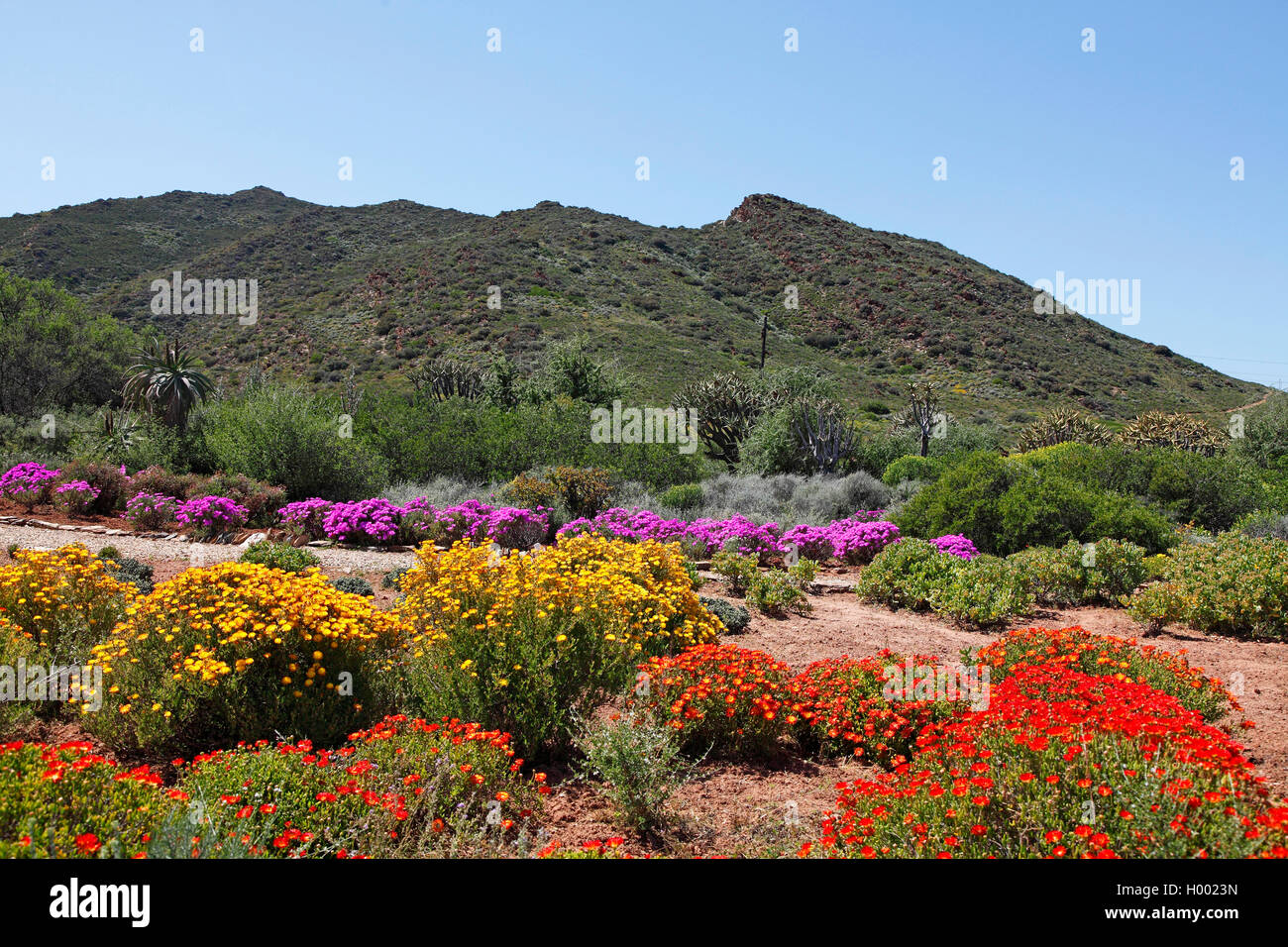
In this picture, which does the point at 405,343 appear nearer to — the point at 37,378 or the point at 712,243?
the point at 37,378

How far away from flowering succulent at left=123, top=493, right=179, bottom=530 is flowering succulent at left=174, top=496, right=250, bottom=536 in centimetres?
35

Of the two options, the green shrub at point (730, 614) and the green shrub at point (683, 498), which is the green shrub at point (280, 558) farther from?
the green shrub at point (683, 498)

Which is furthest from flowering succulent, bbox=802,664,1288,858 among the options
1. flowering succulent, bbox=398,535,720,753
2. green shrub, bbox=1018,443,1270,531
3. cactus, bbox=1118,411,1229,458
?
cactus, bbox=1118,411,1229,458

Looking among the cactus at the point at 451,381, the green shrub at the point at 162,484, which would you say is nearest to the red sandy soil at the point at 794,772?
the green shrub at the point at 162,484

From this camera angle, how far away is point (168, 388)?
53.4 feet

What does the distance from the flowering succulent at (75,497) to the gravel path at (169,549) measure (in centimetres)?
125

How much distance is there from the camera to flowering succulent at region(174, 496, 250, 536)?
38.9 ft

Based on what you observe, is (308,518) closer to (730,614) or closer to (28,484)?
(28,484)

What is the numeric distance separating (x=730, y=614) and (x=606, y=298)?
122ft

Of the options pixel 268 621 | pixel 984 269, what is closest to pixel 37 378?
pixel 268 621

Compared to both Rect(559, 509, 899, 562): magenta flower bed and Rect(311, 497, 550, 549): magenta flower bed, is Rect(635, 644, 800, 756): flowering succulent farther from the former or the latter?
Rect(311, 497, 550, 549): magenta flower bed

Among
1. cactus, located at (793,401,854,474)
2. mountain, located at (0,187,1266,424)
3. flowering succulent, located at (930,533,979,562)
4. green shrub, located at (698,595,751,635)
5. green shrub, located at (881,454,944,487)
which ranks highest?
mountain, located at (0,187,1266,424)

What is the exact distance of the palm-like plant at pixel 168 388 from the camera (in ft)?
53.3

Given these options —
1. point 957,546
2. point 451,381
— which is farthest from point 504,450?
point 451,381
